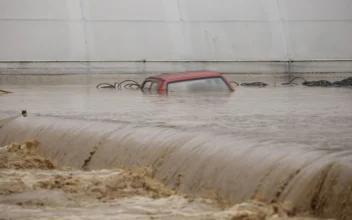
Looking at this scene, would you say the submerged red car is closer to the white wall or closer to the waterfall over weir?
the white wall

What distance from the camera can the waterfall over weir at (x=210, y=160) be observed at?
20.2ft

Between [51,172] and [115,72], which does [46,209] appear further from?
[115,72]

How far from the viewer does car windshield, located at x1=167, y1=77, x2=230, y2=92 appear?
66.0 ft

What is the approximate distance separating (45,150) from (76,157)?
2.60 feet

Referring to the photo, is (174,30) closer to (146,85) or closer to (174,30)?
(174,30)

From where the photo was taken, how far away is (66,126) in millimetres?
10625

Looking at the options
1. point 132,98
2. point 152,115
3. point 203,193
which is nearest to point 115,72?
point 132,98

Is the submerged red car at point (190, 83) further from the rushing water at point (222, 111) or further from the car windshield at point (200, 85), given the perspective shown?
the rushing water at point (222, 111)

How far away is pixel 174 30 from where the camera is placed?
26719 mm

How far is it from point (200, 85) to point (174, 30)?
675 cm

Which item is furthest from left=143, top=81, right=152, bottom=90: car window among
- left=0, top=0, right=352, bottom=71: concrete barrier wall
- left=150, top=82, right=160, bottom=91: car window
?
left=0, top=0, right=352, bottom=71: concrete barrier wall

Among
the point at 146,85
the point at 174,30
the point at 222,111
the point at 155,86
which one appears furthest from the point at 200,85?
the point at 222,111

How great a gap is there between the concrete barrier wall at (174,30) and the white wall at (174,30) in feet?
0.09

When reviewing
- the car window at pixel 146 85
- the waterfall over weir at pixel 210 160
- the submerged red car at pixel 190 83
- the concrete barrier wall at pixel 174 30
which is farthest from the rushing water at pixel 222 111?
the concrete barrier wall at pixel 174 30
